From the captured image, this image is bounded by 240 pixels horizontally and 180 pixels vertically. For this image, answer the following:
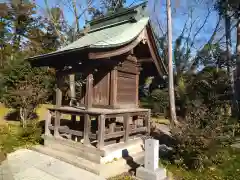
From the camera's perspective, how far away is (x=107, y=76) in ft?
24.4

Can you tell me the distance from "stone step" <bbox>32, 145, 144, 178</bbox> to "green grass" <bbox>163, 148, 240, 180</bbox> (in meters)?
1.01

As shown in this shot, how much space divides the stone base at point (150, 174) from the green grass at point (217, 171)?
23.0 inches

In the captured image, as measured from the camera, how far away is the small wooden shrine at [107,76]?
6.50 metres

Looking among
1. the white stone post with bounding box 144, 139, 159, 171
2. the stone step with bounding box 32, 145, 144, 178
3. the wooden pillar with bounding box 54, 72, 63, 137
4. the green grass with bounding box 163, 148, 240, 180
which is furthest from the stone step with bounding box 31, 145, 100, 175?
A: the green grass with bounding box 163, 148, 240, 180

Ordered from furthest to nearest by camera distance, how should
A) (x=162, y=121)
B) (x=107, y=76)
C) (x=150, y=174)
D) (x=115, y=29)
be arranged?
1. (x=162, y=121)
2. (x=115, y=29)
3. (x=107, y=76)
4. (x=150, y=174)

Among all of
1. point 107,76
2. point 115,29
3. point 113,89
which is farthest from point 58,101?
point 115,29

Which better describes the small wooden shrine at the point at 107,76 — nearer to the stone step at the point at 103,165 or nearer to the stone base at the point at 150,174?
the stone step at the point at 103,165

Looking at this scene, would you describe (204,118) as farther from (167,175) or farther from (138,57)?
(138,57)

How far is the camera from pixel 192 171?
6.14 m

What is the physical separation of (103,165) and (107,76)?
9.56 feet

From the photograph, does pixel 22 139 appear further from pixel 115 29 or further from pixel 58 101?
pixel 115 29

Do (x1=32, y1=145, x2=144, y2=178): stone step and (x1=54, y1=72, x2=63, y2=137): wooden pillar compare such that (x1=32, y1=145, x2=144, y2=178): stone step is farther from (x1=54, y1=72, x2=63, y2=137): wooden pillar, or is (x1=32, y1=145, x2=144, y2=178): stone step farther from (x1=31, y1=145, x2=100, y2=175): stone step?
(x1=54, y1=72, x2=63, y2=137): wooden pillar

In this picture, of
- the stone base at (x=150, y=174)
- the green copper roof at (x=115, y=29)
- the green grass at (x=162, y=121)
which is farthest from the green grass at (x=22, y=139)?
the green grass at (x=162, y=121)

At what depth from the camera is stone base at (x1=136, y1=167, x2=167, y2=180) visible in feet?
17.6
